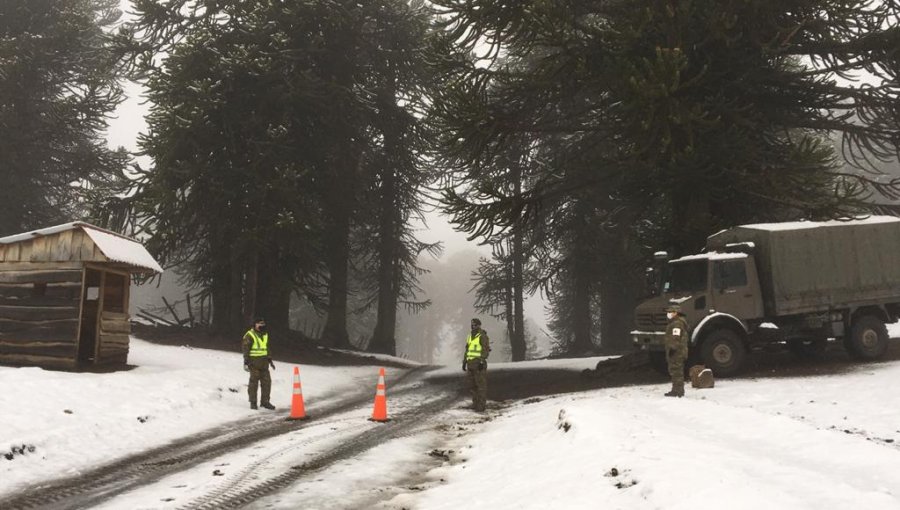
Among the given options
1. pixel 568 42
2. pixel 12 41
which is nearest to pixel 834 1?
pixel 568 42

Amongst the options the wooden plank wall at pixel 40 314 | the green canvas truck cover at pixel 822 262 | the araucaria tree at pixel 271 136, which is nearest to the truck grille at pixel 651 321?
the green canvas truck cover at pixel 822 262

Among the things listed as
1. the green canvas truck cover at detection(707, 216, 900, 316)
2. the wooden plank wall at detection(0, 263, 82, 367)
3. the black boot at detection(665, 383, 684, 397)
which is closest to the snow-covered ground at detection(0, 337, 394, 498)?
the wooden plank wall at detection(0, 263, 82, 367)

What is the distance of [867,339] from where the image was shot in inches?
569

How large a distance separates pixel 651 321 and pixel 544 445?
7694mm

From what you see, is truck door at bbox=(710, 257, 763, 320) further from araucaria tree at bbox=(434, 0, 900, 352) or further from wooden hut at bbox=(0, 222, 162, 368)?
wooden hut at bbox=(0, 222, 162, 368)

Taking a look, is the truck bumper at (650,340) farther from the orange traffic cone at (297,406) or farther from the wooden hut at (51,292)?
the wooden hut at (51,292)

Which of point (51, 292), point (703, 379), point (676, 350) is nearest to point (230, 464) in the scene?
point (676, 350)

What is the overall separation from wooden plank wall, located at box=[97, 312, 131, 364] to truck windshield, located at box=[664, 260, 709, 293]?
1276 centimetres

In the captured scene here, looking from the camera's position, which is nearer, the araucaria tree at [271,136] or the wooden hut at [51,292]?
the wooden hut at [51,292]

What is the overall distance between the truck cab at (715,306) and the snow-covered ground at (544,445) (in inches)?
38.9

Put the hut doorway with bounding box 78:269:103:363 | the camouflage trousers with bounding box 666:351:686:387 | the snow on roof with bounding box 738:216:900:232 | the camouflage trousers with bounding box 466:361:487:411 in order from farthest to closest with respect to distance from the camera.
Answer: the hut doorway with bounding box 78:269:103:363 → the snow on roof with bounding box 738:216:900:232 → the camouflage trousers with bounding box 466:361:487:411 → the camouflage trousers with bounding box 666:351:686:387

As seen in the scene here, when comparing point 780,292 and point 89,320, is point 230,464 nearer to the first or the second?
point 89,320

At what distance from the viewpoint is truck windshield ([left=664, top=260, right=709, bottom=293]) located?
14219 millimetres

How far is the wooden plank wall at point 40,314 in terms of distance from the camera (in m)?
13.6
